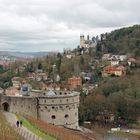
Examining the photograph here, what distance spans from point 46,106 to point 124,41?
71.3 m

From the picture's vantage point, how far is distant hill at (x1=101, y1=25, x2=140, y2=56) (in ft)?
317

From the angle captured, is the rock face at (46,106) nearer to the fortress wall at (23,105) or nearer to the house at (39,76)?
the fortress wall at (23,105)

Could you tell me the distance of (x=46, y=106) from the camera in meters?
33.5

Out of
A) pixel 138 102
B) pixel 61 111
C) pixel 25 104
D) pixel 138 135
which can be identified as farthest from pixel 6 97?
pixel 138 102

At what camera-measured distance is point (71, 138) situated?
23.2 metres

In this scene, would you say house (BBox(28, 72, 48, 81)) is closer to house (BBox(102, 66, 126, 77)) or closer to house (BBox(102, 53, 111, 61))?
house (BBox(102, 66, 126, 77))

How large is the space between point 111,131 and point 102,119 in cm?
817

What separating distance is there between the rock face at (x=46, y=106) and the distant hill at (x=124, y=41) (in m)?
59.2

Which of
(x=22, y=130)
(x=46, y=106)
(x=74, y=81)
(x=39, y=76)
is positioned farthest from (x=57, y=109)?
(x=39, y=76)

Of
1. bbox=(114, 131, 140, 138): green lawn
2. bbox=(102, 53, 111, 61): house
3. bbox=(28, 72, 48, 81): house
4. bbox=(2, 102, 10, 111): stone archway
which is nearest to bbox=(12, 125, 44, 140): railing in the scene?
bbox=(2, 102, 10, 111): stone archway

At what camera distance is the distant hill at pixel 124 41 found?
9657 centimetres

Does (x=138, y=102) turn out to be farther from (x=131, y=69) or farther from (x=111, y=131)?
(x=131, y=69)

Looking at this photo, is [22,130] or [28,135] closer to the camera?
[28,135]

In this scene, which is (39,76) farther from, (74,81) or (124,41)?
(124,41)
